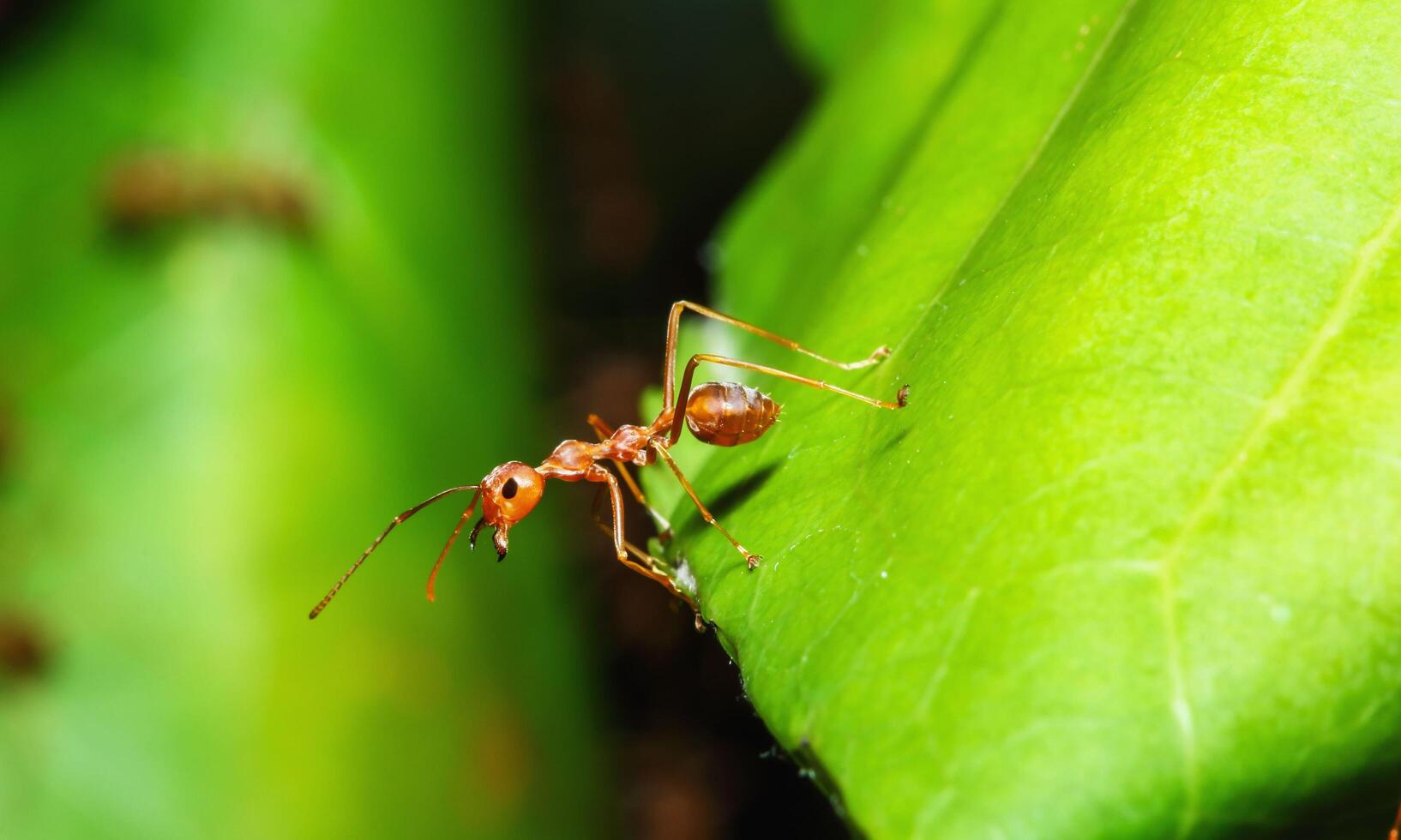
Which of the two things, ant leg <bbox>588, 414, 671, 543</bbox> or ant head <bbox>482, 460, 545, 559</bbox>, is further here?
ant head <bbox>482, 460, 545, 559</bbox>

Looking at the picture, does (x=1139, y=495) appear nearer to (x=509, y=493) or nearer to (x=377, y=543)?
(x=509, y=493)

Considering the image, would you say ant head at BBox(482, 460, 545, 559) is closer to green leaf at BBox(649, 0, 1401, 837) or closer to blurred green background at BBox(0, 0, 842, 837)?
blurred green background at BBox(0, 0, 842, 837)

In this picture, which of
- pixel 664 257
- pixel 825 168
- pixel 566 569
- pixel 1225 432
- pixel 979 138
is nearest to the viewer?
pixel 1225 432

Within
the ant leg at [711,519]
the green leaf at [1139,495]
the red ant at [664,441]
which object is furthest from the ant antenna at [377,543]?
the green leaf at [1139,495]

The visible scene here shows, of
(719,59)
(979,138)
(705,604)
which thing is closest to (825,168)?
(979,138)

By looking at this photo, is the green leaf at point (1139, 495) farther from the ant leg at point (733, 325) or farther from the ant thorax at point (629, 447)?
the ant thorax at point (629, 447)

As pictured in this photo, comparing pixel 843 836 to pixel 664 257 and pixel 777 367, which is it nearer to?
pixel 777 367

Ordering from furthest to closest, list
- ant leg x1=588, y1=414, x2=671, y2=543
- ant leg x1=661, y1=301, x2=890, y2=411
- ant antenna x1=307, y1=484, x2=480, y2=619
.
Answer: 1. ant antenna x1=307, y1=484, x2=480, y2=619
2. ant leg x1=588, y1=414, x2=671, y2=543
3. ant leg x1=661, y1=301, x2=890, y2=411

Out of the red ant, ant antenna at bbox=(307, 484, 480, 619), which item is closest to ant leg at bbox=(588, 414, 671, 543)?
the red ant
